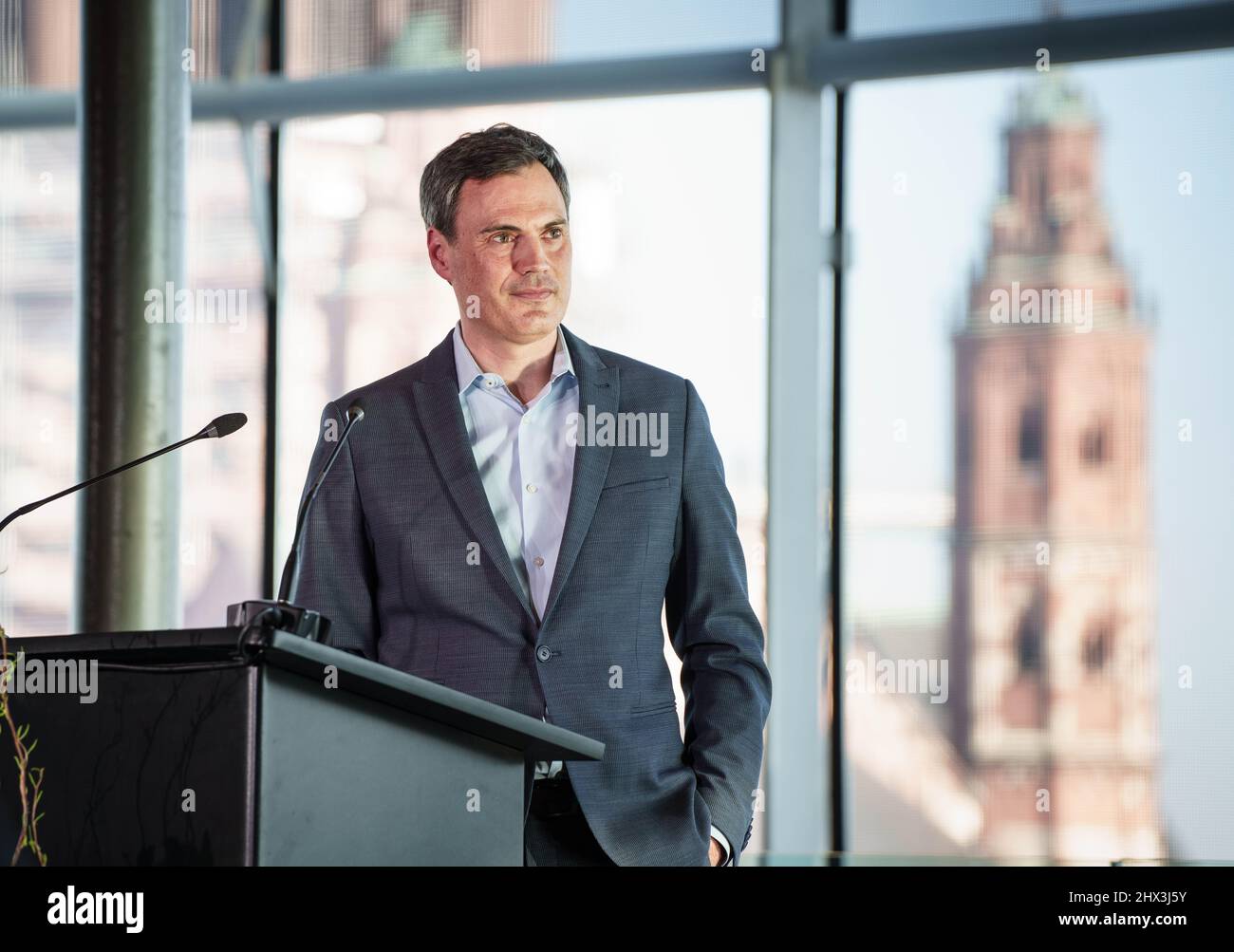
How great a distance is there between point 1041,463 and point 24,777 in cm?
382

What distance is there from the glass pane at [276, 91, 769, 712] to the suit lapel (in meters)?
2.49

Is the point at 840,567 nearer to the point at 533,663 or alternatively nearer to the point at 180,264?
the point at 180,264

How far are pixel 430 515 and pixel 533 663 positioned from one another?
267 millimetres

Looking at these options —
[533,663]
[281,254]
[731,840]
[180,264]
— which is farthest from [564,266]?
[281,254]

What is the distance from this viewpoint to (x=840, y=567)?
4.79m

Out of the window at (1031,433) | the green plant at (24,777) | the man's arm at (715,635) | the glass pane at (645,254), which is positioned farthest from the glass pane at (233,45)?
the green plant at (24,777)

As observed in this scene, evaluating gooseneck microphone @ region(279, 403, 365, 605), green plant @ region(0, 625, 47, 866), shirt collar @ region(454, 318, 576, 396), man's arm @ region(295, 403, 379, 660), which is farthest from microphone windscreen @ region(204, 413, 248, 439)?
shirt collar @ region(454, 318, 576, 396)

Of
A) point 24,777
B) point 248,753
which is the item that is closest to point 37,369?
point 24,777

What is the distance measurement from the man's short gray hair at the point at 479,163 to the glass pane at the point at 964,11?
289cm

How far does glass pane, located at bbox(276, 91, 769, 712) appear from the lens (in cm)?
479

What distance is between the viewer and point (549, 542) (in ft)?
6.72

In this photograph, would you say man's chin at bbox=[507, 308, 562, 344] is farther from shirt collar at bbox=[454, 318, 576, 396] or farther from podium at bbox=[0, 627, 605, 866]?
podium at bbox=[0, 627, 605, 866]

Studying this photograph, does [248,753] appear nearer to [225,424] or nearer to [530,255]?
[225,424]

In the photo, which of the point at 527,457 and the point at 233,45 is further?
the point at 233,45
